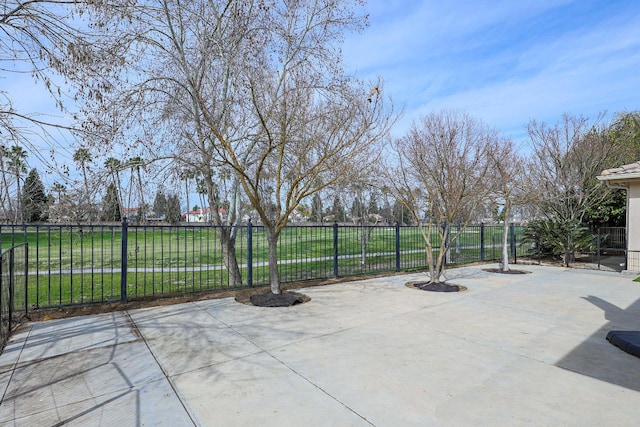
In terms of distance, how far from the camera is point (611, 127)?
58.1 ft

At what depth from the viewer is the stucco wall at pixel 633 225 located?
1126cm

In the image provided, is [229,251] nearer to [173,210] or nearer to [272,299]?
[173,210]

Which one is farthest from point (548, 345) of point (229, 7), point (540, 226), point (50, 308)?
point (540, 226)

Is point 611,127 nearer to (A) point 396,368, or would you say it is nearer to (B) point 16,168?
(A) point 396,368

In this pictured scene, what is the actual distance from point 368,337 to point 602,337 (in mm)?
3138

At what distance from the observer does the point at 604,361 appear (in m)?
4.03

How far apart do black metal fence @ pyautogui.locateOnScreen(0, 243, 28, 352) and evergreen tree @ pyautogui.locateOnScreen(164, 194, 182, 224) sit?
258cm

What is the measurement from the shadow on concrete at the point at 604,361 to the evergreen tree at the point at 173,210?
23.8ft

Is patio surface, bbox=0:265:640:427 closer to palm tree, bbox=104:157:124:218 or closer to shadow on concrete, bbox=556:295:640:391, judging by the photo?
shadow on concrete, bbox=556:295:640:391

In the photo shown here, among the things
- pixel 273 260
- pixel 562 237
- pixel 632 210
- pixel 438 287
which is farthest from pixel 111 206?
pixel 632 210

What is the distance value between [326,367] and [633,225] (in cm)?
1250

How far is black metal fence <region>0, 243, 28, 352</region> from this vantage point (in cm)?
443

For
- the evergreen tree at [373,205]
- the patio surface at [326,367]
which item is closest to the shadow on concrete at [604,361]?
the patio surface at [326,367]

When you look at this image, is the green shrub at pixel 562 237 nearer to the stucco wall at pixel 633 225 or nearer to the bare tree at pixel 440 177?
the stucco wall at pixel 633 225
